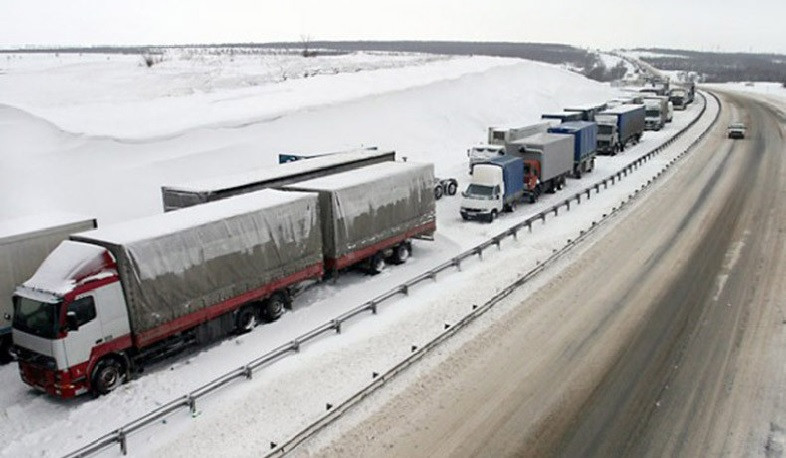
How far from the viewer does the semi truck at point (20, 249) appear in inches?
709

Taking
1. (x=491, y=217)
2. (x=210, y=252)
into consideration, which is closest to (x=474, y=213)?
(x=491, y=217)

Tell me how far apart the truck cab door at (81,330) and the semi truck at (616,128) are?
46.5 meters

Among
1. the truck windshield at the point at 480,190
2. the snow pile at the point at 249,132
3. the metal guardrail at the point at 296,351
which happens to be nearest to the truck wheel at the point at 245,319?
the metal guardrail at the point at 296,351

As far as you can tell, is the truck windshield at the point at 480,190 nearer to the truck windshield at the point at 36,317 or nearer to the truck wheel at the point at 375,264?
the truck wheel at the point at 375,264

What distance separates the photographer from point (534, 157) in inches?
1443

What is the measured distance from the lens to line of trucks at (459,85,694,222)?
3262 centimetres

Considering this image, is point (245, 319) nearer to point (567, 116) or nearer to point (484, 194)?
point (484, 194)

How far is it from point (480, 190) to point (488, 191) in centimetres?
43

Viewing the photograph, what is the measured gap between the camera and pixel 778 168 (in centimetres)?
4472

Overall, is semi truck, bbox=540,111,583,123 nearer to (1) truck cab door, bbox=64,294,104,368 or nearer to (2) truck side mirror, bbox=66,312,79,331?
(1) truck cab door, bbox=64,294,104,368

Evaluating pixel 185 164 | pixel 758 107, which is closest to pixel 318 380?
pixel 185 164

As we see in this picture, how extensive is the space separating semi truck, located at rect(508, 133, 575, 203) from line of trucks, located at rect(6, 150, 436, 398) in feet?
43.8

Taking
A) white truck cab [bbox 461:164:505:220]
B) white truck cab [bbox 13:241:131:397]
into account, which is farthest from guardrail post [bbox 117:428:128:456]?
white truck cab [bbox 461:164:505:220]

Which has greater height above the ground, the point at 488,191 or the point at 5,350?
the point at 488,191
